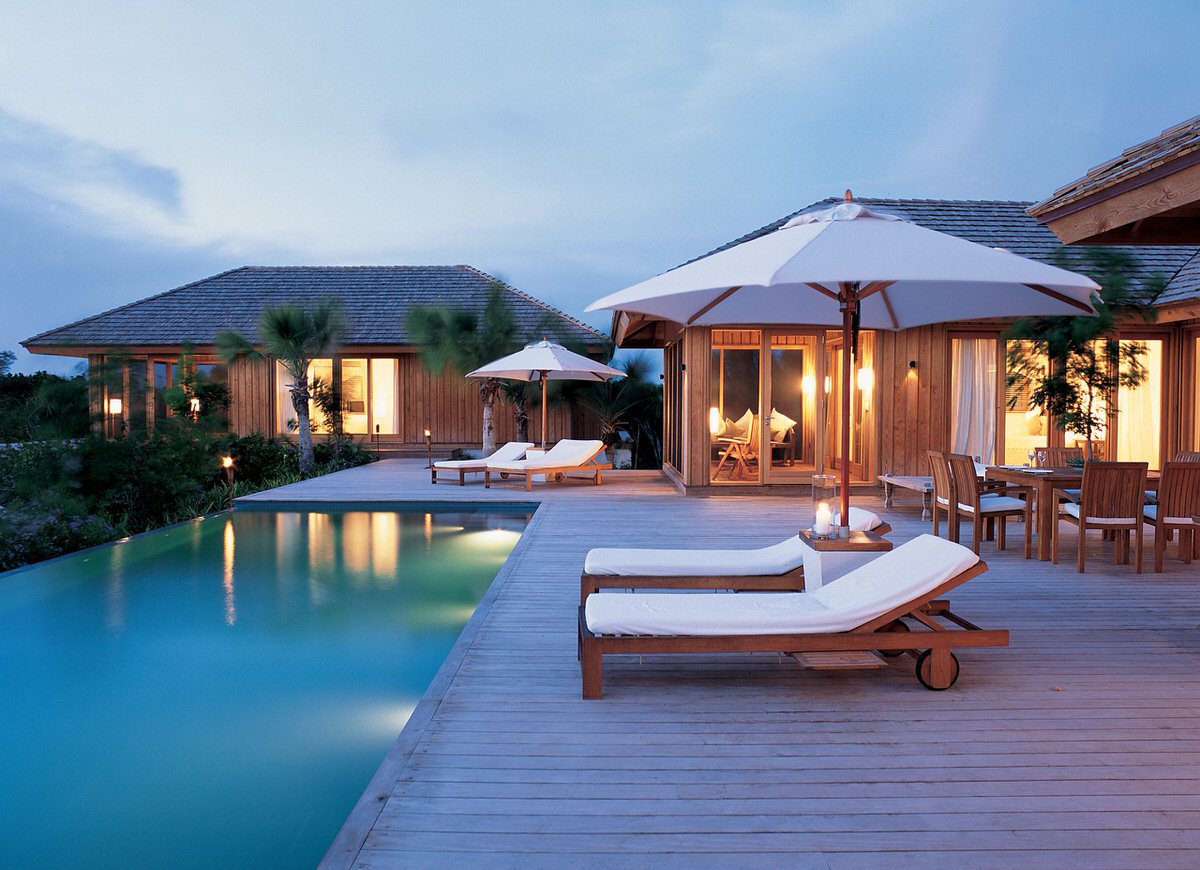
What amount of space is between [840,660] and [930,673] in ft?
1.47

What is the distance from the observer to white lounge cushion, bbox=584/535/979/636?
3715mm

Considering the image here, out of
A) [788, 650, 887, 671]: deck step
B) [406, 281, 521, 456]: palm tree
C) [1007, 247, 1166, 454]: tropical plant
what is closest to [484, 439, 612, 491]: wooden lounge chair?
[406, 281, 521, 456]: palm tree

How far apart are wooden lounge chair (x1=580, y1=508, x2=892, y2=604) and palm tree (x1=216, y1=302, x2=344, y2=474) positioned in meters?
11.4

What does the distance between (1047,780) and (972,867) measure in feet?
2.45

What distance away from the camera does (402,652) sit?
18.8 ft

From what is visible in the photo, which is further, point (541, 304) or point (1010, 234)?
point (541, 304)

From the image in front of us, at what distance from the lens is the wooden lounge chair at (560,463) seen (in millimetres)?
12422

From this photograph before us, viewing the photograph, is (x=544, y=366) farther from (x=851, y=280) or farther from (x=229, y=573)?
(x=851, y=280)

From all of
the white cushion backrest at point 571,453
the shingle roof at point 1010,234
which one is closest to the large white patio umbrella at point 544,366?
the white cushion backrest at point 571,453

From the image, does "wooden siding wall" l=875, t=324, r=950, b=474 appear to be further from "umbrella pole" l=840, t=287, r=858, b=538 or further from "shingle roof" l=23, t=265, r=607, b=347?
"shingle roof" l=23, t=265, r=607, b=347

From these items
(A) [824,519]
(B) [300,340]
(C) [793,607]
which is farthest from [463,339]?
(C) [793,607]

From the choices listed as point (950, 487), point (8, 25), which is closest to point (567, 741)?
point (950, 487)

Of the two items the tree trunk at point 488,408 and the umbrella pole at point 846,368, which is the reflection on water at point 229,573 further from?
the tree trunk at point 488,408

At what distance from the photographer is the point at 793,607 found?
4012mm
